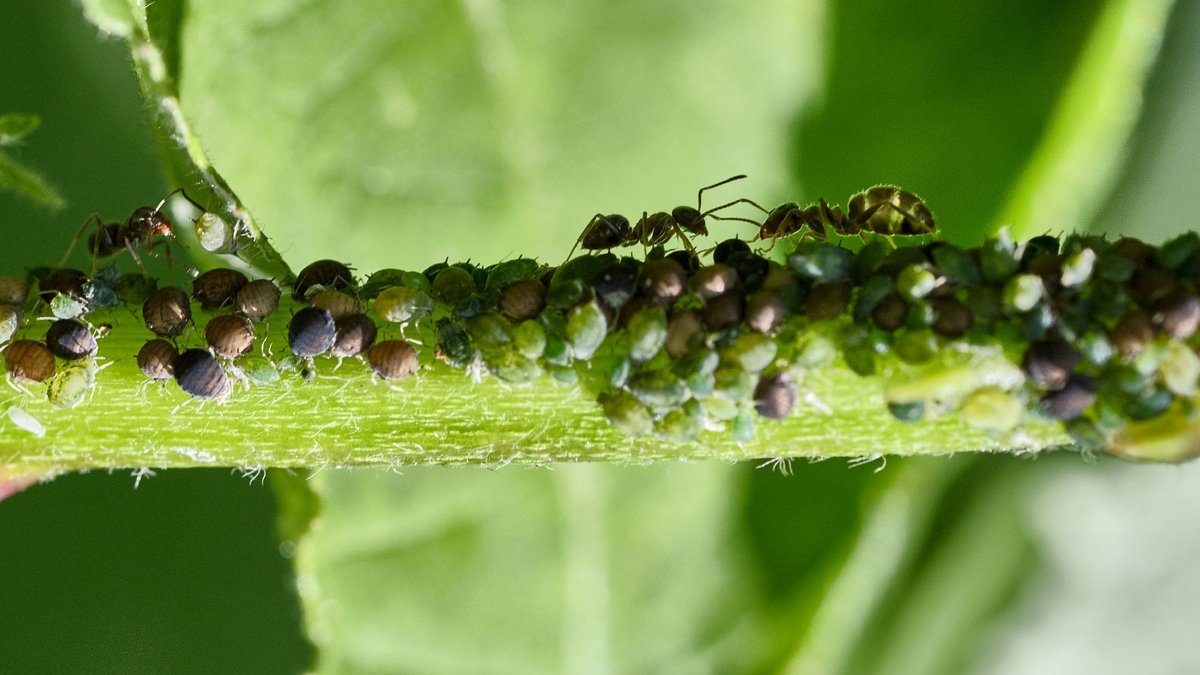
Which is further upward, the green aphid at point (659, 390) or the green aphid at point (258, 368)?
the green aphid at point (258, 368)

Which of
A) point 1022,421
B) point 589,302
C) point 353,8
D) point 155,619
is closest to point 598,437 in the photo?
point 589,302

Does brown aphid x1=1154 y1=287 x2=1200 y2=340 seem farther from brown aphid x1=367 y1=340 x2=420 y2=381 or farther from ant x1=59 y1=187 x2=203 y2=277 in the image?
ant x1=59 y1=187 x2=203 y2=277

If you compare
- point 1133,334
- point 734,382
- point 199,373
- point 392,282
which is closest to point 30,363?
point 199,373

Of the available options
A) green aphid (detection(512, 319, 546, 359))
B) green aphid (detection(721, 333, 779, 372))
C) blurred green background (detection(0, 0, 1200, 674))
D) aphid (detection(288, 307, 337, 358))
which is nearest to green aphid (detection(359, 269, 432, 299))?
aphid (detection(288, 307, 337, 358))

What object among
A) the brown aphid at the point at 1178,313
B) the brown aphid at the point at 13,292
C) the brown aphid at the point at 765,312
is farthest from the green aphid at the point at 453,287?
the brown aphid at the point at 1178,313

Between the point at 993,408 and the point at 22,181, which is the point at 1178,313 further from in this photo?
the point at 22,181

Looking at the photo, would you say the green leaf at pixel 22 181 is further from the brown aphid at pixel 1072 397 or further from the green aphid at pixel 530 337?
the brown aphid at pixel 1072 397
